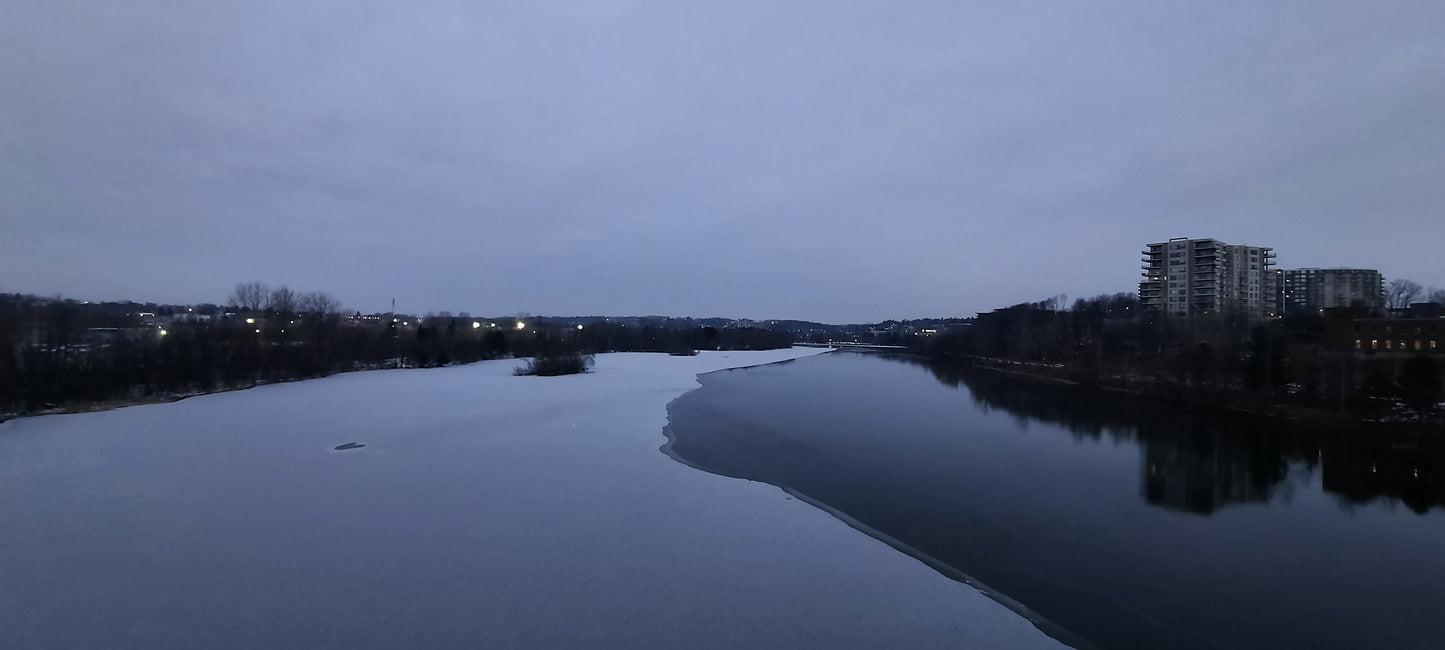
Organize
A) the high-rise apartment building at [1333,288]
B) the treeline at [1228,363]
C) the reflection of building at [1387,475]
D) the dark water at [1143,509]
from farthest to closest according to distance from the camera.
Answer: the high-rise apartment building at [1333,288]
the treeline at [1228,363]
the reflection of building at [1387,475]
the dark water at [1143,509]

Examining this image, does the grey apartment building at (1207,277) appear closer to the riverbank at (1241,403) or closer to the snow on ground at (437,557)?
the riverbank at (1241,403)

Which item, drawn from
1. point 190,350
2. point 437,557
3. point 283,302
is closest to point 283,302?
point 283,302

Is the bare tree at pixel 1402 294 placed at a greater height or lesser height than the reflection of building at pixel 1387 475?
greater

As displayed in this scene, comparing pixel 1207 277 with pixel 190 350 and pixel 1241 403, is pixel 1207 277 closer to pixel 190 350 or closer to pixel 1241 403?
pixel 1241 403

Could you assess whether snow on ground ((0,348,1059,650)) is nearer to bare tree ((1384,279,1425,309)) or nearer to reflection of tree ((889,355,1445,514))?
reflection of tree ((889,355,1445,514))

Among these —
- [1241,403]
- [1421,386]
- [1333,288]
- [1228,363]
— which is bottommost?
[1241,403]

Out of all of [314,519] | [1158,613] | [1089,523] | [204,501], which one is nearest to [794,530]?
[1158,613]

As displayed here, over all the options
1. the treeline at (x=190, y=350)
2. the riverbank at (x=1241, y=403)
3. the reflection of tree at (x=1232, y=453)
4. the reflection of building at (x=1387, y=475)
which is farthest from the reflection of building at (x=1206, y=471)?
the treeline at (x=190, y=350)
